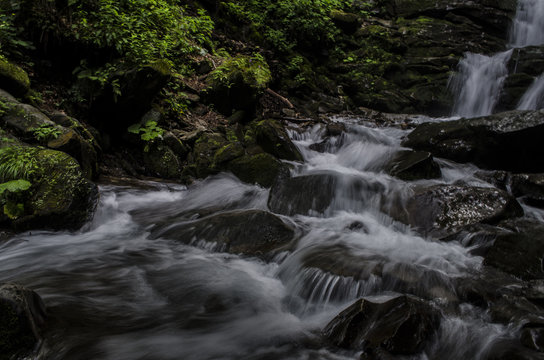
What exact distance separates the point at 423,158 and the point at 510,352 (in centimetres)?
442

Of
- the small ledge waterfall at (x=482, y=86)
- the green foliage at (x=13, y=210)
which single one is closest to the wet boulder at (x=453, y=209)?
the green foliage at (x=13, y=210)

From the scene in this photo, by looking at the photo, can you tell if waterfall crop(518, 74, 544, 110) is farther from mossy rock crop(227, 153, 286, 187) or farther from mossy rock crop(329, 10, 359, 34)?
mossy rock crop(227, 153, 286, 187)

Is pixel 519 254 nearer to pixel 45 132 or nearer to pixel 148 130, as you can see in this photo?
pixel 148 130

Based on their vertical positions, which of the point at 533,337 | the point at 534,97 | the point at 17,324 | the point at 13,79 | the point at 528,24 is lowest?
the point at 17,324

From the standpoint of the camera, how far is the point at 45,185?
4.11m

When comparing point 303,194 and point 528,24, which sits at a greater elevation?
point 528,24

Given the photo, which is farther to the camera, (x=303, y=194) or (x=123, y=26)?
(x=123, y=26)

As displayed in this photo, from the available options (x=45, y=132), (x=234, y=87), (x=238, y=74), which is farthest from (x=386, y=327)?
(x=238, y=74)

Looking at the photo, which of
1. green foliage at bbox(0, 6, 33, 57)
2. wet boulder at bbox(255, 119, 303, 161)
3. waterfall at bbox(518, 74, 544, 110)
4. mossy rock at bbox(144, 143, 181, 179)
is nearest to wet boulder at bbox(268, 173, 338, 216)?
wet boulder at bbox(255, 119, 303, 161)

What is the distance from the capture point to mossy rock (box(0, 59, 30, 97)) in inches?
206

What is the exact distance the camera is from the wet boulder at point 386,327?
8.42ft

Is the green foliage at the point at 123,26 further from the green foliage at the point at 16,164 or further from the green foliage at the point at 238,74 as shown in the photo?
the green foliage at the point at 16,164

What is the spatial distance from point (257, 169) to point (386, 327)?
4268 mm

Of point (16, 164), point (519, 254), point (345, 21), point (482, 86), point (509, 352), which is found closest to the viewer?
point (509, 352)
